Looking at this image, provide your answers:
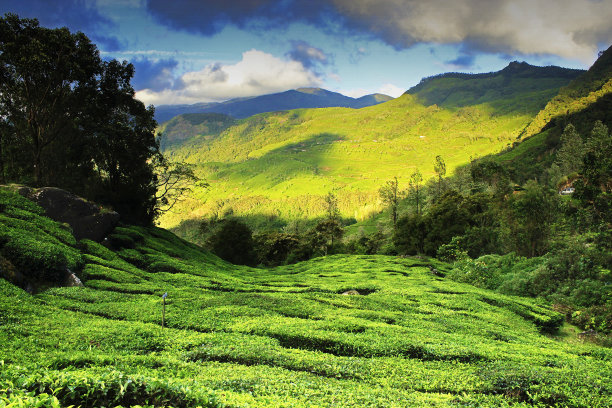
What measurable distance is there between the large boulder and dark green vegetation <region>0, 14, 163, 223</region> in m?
6.68

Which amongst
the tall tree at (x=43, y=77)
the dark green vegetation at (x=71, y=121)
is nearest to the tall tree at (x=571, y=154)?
the dark green vegetation at (x=71, y=121)

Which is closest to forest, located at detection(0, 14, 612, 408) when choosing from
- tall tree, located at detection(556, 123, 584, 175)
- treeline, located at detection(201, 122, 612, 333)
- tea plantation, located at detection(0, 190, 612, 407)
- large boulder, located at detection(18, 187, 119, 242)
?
tea plantation, located at detection(0, 190, 612, 407)

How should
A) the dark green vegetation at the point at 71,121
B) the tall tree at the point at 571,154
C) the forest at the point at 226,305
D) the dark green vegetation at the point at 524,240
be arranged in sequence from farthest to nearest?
1. the tall tree at the point at 571,154
2. the dark green vegetation at the point at 71,121
3. the dark green vegetation at the point at 524,240
4. the forest at the point at 226,305

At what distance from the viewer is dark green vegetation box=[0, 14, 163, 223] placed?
30250 millimetres

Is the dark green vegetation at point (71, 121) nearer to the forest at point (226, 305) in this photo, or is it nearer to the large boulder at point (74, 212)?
the forest at point (226, 305)

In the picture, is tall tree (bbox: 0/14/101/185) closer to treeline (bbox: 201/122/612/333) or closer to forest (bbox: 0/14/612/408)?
forest (bbox: 0/14/612/408)

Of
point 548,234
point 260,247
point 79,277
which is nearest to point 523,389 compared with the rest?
point 79,277

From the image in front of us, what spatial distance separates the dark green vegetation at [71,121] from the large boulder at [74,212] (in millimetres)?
6679

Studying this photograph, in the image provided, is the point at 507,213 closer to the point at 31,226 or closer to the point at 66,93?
the point at 31,226

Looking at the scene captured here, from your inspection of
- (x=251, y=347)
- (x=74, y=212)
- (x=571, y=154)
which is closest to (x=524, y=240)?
(x=251, y=347)

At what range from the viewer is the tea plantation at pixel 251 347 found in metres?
7.32

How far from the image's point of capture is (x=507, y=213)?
47531mm

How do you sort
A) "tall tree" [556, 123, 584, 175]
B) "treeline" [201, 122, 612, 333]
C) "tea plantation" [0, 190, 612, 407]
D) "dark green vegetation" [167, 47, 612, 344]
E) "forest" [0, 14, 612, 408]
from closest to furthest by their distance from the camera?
1. "tea plantation" [0, 190, 612, 407]
2. "forest" [0, 14, 612, 408]
3. "dark green vegetation" [167, 47, 612, 344]
4. "treeline" [201, 122, 612, 333]
5. "tall tree" [556, 123, 584, 175]

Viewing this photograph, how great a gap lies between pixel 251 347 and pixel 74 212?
24935 millimetres
